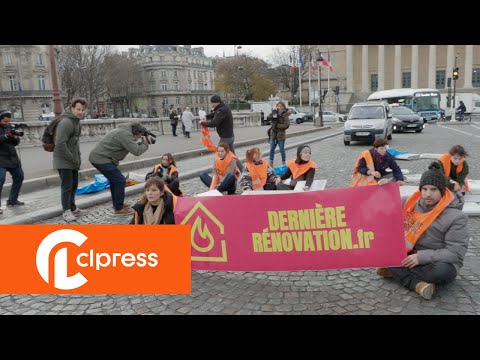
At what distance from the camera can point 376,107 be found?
18969 millimetres

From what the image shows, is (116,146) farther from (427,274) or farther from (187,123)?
(187,123)

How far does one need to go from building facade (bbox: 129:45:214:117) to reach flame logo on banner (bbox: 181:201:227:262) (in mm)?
94027

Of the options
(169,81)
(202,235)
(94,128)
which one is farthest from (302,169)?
(169,81)

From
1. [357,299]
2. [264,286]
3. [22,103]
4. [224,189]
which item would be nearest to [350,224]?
[357,299]

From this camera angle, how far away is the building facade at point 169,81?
328 feet

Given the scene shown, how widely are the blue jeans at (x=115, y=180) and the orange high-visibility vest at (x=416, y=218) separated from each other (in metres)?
4.70

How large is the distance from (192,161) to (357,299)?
10698 mm

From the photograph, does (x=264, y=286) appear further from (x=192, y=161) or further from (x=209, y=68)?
(x=209, y=68)

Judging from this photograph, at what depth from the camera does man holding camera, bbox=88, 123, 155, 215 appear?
22.8 ft

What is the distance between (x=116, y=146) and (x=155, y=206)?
2739mm

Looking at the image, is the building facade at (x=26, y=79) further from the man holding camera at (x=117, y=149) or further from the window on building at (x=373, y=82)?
the man holding camera at (x=117, y=149)

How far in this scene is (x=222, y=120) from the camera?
9.21m

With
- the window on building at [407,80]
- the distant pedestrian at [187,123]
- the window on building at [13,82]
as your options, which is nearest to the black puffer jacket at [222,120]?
the distant pedestrian at [187,123]

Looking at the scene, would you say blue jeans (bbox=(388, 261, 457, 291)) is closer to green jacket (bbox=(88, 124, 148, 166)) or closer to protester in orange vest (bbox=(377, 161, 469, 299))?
protester in orange vest (bbox=(377, 161, 469, 299))
